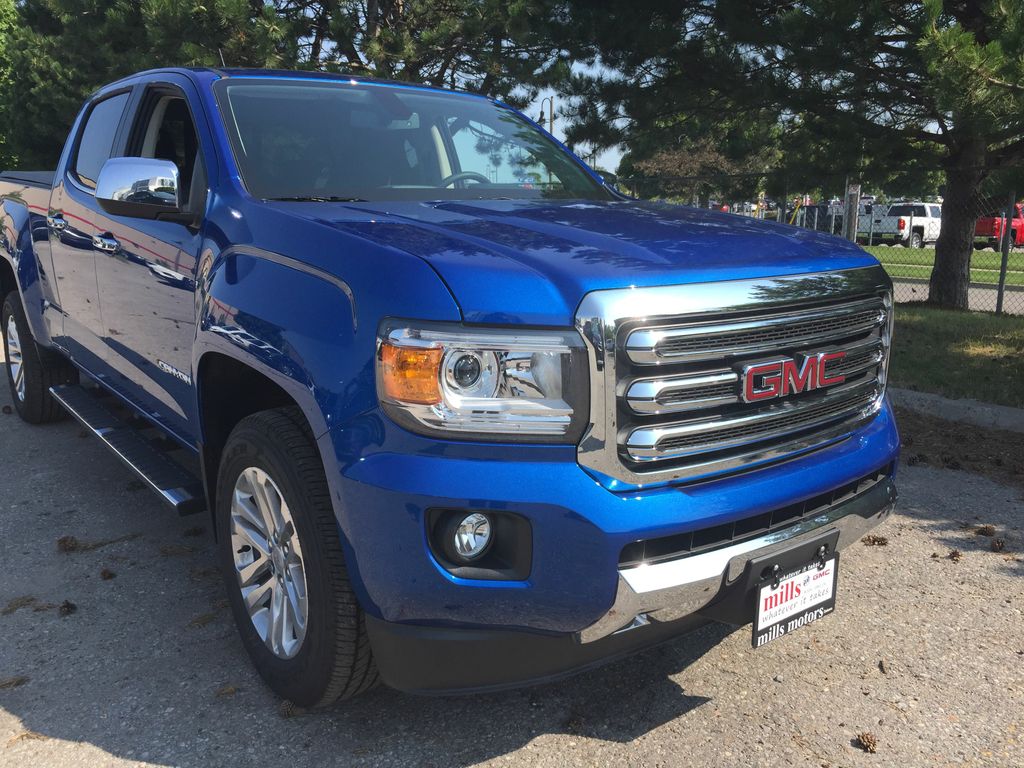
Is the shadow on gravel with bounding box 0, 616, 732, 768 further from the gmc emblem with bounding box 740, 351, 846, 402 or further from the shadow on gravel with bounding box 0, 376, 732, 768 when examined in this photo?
the gmc emblem with bounding box 740, 351, 846, 402

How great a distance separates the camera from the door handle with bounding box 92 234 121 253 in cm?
375

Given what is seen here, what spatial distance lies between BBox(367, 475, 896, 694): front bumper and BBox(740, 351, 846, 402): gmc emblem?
0.40m

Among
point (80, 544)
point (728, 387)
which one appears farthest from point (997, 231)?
point (80, 544)

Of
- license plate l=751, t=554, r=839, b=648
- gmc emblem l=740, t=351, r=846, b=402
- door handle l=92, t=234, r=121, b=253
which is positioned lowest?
license plate l=751, t=554, r=839, b=648

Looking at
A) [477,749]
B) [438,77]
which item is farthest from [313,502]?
[438,77]

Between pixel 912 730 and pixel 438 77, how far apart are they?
11.7 m

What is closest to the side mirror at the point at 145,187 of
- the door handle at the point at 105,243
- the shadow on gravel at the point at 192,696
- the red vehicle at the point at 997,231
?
the door handle at the point at 105,243

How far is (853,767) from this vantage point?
8.22ft

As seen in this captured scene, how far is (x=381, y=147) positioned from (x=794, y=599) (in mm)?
2328

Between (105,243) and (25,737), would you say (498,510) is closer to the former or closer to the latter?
(25,737)

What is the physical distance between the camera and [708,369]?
7.49 ft

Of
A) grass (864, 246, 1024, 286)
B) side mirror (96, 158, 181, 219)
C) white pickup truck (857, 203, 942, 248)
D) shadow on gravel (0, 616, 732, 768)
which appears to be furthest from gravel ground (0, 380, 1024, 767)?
white pickup truck (857, 203, 942, 248)

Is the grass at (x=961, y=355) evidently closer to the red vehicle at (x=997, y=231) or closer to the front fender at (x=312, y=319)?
the front fender at (x=312, y=319)

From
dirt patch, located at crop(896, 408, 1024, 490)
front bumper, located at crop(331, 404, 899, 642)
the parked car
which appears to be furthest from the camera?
the parked car
